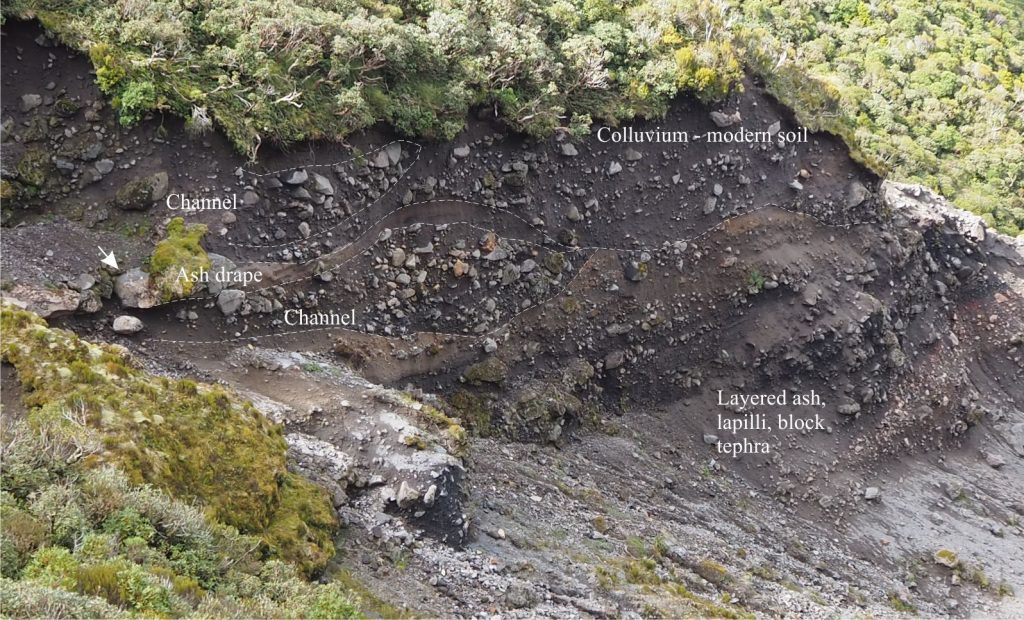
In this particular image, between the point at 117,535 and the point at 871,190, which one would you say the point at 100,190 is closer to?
the point at 117,535

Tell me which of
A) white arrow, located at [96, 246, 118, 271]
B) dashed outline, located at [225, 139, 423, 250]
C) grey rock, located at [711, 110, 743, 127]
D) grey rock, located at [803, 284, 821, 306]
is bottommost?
grey rock, located at [803, 284, 821, 306]

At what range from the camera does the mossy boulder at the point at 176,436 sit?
31.1 ft

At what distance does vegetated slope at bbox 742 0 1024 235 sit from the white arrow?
98.8 ft

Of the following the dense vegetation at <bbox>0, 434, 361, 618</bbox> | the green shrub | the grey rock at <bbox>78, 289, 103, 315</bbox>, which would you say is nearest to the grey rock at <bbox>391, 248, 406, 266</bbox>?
the grey rock at <bbox>78, 289, 103, 315</bbox>

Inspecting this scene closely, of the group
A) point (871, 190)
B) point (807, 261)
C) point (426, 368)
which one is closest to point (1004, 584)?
point (807, 261)

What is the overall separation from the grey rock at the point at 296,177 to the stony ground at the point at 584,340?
7cm

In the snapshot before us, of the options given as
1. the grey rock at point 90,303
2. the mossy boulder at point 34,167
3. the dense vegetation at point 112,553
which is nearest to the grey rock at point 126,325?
the grey rock at point 90,303

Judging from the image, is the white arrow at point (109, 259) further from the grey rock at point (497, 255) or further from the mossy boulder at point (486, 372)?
the grey rock at point (497, 255)

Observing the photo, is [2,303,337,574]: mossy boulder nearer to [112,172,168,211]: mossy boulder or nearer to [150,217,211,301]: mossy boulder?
[150,217,211,301]: mossy boulder

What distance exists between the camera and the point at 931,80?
1630 inches

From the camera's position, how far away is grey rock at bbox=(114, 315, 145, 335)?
46.1 ft

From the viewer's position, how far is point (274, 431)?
12.4 meters

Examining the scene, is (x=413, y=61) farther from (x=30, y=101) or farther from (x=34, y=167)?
(x=34, y=167)

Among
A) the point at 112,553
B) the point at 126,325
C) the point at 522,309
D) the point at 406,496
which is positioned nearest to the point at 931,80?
the point at 522,309
